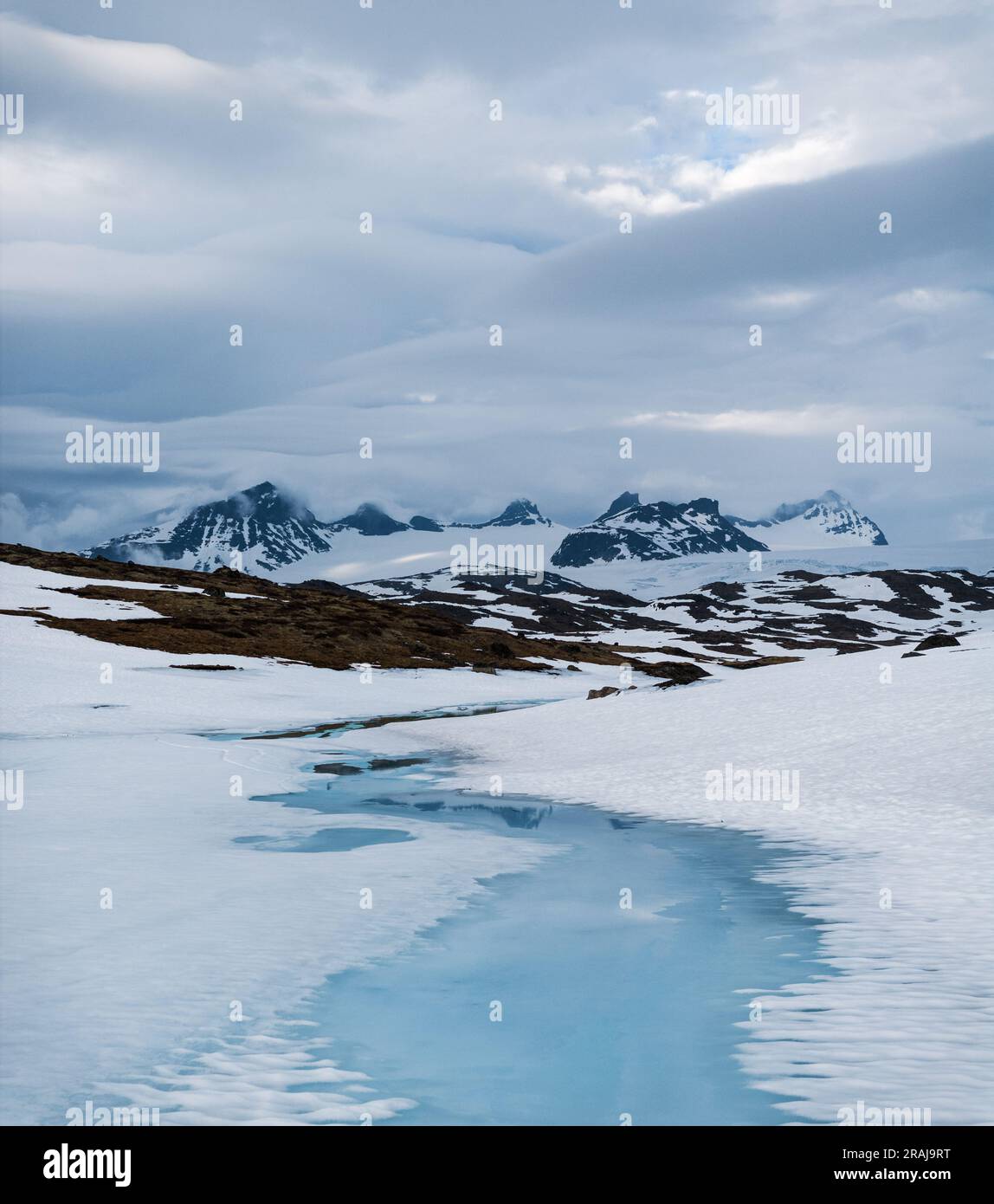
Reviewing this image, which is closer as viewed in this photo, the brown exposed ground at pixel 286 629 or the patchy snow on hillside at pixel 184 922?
the patchy snow on hillside at pixel 184 922

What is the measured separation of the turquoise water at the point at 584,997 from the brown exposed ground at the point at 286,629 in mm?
35456

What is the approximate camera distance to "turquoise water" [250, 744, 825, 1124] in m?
7.54

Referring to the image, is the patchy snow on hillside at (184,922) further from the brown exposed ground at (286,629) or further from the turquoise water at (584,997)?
the brown exposed ground at (286,629)

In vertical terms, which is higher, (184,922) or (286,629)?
(286,629)

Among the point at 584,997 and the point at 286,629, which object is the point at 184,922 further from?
the point at 286,629

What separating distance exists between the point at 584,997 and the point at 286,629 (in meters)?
80.6

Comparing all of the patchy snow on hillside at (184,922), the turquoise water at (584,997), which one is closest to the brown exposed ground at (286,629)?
the patchy snow on hillside at (184,922)

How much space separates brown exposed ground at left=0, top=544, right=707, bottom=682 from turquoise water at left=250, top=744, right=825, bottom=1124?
35.5 metres

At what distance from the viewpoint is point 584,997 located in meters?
9.70

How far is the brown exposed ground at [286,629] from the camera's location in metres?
75.8

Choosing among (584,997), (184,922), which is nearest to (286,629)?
(184,922)

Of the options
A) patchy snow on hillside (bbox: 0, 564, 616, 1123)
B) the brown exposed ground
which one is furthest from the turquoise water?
the brown exposed ground
